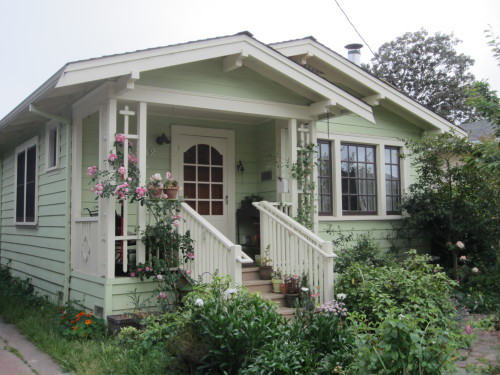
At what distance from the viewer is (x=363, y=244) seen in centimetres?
851

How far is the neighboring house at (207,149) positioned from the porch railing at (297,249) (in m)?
0.02

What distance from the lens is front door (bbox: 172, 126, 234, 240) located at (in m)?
7.83

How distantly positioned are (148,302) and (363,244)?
13.4ft

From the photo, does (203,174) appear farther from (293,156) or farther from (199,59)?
(199,59)

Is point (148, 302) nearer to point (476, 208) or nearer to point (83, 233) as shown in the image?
point (83, 233)

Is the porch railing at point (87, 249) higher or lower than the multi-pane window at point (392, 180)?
lower

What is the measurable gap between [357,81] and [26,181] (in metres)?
6.23

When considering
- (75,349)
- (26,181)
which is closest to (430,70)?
(26,181)

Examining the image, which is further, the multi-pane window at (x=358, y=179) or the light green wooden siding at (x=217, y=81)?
the multi-pane window at (x=358, y=179)

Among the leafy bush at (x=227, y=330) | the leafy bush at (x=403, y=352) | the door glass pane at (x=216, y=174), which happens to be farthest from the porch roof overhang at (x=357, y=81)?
the leafy bush at (x=403, y=352)

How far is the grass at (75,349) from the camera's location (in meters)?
4.40

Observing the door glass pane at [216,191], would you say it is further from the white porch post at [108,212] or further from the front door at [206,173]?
the white porch post at [108,212]

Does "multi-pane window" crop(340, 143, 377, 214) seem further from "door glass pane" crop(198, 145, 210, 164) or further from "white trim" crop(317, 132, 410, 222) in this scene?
"door glass pane" crop(198, 145, 210, 164)

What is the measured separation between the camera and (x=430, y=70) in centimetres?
3103
